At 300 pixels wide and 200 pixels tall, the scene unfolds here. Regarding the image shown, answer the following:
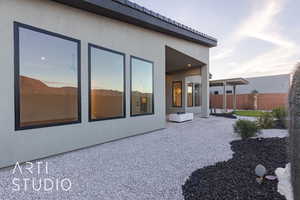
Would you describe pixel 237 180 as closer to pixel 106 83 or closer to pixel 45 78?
pixel 106 83

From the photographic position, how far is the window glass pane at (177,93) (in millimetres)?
13156

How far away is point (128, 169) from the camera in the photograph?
126 inches

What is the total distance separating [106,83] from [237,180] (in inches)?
167

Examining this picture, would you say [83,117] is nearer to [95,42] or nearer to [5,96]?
[5,96]

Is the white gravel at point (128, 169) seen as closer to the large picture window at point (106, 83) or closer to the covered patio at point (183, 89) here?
the large picture window at point (106, 83)

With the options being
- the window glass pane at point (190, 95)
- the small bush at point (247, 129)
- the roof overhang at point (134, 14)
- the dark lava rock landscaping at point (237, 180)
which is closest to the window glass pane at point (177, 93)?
the window glass pane at point (190, 95)

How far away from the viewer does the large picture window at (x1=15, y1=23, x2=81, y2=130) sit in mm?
3488

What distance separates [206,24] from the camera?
941 centimetres

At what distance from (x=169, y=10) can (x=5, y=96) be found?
779 cm

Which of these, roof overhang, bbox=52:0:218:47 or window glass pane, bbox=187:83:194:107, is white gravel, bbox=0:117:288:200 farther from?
window glass pane, bbox=187:83:194:107

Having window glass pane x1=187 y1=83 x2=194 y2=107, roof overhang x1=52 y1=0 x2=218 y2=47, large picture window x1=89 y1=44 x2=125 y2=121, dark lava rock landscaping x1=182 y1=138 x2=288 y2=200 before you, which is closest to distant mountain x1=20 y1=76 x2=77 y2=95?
large picture window x1=89 y1=44 x2=125 y2=121

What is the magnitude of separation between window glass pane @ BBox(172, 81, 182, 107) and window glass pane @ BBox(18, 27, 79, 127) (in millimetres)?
9727

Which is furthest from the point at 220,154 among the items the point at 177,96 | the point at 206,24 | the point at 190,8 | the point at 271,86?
the point at 271,86

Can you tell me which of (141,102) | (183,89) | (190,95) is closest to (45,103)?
(141,102)
